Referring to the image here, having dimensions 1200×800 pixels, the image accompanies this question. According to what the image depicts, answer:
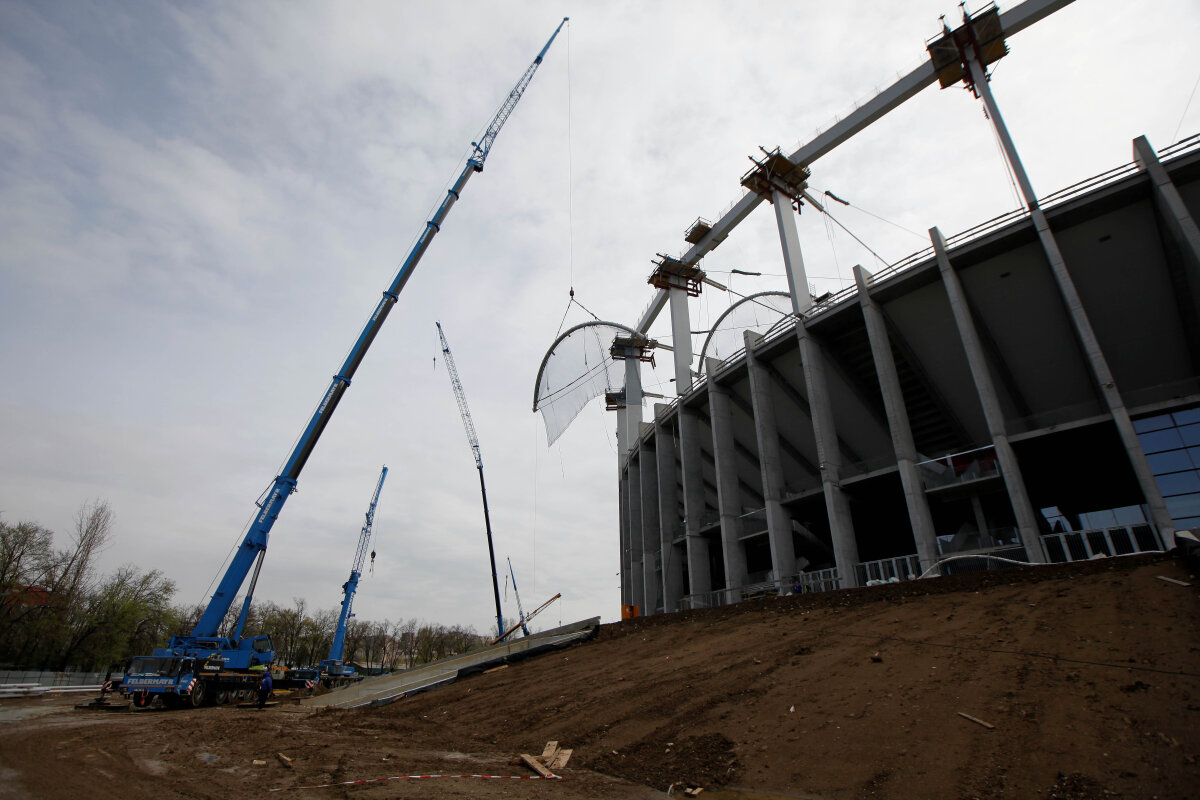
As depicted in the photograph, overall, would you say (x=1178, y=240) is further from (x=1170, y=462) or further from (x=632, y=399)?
(x=632, y=399)

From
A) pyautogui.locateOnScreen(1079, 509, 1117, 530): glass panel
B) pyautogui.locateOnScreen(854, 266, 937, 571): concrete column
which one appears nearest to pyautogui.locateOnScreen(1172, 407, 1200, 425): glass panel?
pyautogui.locateOnScreen(1079, 509, 1117, 530): glass panel

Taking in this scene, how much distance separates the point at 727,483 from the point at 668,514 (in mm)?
7902

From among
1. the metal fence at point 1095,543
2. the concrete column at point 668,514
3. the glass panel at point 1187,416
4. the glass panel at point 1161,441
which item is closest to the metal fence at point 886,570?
the metal fence at point 1095,543

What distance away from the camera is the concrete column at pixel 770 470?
83.8ft

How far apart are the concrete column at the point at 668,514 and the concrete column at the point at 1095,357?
21891 mm

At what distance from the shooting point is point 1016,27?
24750 mm

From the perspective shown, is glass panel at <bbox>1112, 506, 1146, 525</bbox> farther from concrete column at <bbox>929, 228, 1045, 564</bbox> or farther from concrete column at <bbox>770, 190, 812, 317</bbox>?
concrete column at <bbox>770, 190, 812, 317</bbox>

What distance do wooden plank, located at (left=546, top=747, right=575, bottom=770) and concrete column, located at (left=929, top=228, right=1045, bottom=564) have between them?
642 inches

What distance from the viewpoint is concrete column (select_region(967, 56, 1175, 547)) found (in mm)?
16312

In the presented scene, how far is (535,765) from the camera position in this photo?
8648mm

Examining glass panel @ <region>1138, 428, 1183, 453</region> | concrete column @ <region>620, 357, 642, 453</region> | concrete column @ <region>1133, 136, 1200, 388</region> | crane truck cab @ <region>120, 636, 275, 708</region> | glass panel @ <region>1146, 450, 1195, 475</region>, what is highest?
concrete column @ <region>620, 357, 642, 453</region>

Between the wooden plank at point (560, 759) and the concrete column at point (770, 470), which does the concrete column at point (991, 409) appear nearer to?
the concrete column at point (770, 470)

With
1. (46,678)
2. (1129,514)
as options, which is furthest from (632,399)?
(46,678)

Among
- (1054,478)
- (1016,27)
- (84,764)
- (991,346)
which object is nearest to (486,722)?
(84,764)
